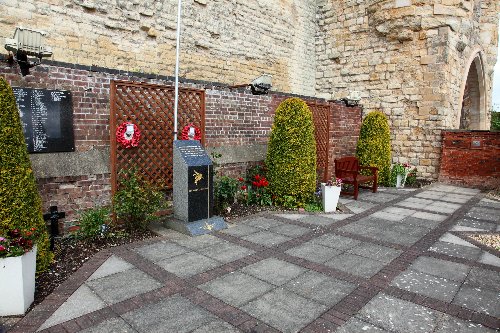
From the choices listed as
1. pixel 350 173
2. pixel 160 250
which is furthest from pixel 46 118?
pixel 350 173

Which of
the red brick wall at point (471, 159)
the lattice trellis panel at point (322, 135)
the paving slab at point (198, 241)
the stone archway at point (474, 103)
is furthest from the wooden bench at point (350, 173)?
the stone archway at point (474, 103)

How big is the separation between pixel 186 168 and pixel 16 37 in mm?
2478

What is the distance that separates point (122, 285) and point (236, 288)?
110cm

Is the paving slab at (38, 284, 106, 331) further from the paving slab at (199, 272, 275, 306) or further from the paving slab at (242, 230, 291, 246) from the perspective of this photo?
the paving slab at (242, 230, 291, 246)

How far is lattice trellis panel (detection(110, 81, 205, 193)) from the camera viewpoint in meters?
4.96

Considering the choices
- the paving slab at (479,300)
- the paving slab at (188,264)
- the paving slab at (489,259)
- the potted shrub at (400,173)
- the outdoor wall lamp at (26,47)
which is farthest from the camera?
the potted shrub at (400,173)

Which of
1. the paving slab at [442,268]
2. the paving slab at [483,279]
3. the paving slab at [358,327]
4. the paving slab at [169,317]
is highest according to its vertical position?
the paving slab at [483,279]

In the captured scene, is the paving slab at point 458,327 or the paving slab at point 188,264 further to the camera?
the paving slab at point 188,264

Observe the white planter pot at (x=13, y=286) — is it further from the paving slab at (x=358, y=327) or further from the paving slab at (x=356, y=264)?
the paving slab at (x=356, y=264)

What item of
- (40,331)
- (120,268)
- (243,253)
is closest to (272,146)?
(243,253)

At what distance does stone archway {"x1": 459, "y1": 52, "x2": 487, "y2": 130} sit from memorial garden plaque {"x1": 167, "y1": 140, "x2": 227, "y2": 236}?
37.7 ft

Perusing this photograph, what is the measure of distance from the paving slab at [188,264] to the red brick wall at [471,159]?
826 centimetres

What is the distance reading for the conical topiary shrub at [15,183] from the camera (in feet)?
10.8

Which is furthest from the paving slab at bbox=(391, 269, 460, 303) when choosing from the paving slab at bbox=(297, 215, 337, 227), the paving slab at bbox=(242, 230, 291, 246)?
the paving slab at bbox=(297, 215, 337, 227)
